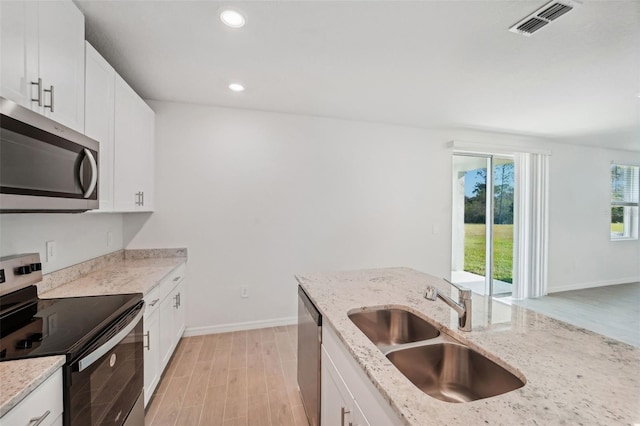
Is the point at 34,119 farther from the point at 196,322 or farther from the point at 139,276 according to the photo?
the point at 196,322

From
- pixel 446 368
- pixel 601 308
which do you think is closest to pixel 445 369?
pixel 446 368

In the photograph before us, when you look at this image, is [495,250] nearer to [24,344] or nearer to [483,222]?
[483,222]

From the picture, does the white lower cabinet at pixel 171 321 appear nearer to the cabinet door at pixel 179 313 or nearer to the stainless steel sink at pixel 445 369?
the cabinet door at pixel 179 313

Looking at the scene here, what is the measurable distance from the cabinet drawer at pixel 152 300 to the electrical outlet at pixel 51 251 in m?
0.63

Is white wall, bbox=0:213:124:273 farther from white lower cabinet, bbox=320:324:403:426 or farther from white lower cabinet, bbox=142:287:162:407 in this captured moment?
white lower cabinet, bbox=320:324:403:426

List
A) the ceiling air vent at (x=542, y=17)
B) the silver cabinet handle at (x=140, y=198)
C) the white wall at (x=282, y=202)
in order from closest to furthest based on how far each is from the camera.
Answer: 1. the ceiling air vent at (x=542, y=17)
2. the silver cabinet handle at (x=140, y=198)
3. the white wall at (x=282, y=202)

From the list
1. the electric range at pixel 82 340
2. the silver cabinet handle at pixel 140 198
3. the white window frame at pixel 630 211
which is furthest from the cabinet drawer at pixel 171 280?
the white window frame at pixel 630 211

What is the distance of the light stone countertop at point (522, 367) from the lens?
693mm

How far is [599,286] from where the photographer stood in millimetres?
5207

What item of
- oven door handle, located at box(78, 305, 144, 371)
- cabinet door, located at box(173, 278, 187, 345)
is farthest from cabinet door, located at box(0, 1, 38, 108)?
cabinet door, located at box(173, 278, 187, 345)

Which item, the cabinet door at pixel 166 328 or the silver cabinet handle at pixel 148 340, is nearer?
the silver cabinet handle at pixel 148 340

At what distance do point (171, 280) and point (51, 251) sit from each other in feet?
2.82

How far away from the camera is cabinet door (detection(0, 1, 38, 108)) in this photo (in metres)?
1.07

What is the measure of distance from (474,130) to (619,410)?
418cm
